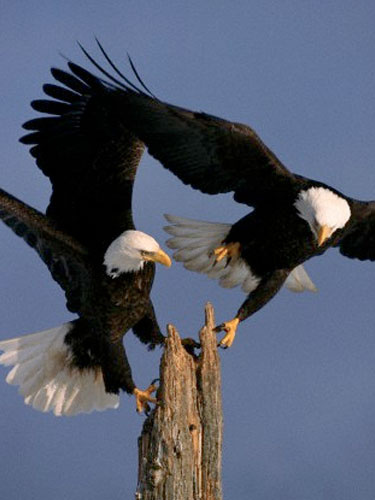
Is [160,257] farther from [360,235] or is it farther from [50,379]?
[360,235]

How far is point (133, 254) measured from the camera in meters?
6.34

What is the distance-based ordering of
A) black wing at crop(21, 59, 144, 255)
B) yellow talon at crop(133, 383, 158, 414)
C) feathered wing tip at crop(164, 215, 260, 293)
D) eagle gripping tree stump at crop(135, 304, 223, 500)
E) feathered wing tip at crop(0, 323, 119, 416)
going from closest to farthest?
eagle gripping tree stump at crop(135, 304, 223, 500), yellow talon at crop(133, 383, 158, 414), black wing at crop(21, 59, 144, 255), feathered wing tip at crop(0, 323, 119, 416), feathered wing tip at crop(164, 215, 260, 293)

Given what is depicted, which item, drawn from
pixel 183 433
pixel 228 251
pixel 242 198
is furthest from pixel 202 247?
pixel 183 433

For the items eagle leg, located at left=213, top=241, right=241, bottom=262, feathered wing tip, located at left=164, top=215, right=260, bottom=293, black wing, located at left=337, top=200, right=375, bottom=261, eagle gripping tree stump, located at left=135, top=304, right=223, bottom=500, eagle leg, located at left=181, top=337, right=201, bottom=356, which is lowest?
eagle gripping tree stump, located at left=135, top=304, right=223, bottom=500

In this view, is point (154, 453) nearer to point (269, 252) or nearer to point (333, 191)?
point (269, 252)

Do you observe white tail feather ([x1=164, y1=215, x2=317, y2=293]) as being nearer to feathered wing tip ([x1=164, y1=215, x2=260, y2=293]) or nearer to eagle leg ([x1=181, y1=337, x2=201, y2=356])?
feathered wing tip ([x1=164, y1=215, x2=260, y2=293])

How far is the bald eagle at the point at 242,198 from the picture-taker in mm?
6371

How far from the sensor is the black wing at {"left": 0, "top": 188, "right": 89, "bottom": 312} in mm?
6445

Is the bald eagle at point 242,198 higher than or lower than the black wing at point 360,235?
lower

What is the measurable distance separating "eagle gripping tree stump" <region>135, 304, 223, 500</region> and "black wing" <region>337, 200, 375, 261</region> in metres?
1.77

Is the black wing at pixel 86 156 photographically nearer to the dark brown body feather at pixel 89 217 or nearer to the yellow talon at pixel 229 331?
the dark brown body feather at pixel 89 217

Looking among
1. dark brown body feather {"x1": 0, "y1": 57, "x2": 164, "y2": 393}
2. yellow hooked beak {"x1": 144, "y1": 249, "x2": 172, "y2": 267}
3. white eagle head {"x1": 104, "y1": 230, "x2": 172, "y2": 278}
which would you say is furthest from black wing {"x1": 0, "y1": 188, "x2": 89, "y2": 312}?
yellow hooked beak {"x1": 144, "y1": 249, "x2": 172, "y2": 267}

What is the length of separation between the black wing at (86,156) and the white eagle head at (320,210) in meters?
1.06

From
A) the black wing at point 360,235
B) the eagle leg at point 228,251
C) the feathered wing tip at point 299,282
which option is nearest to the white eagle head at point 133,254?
the eagle leg at point 228,251
